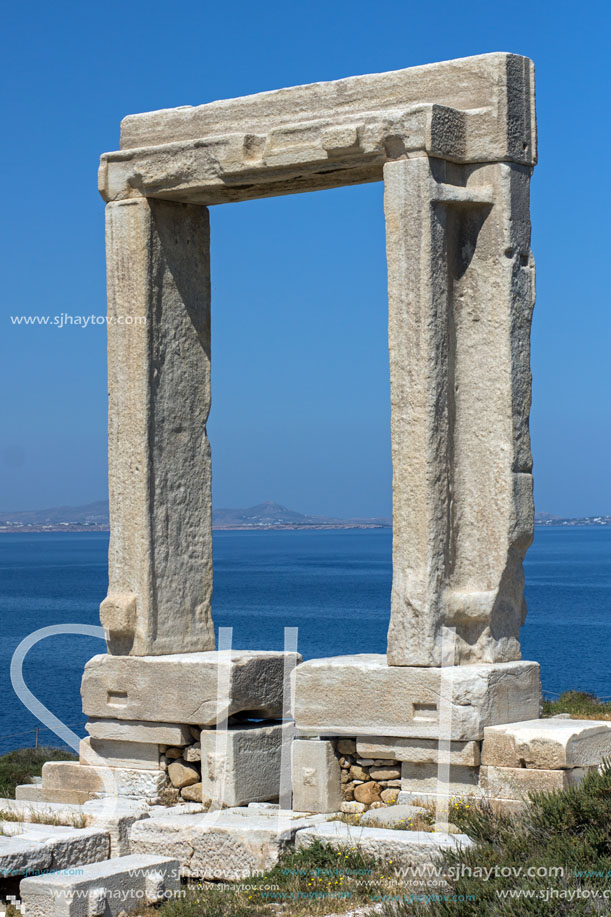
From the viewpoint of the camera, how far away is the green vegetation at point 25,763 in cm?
1527

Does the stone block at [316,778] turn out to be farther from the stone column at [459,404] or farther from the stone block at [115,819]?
the stone block at [115,819]

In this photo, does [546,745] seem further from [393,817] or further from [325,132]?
[325,132]

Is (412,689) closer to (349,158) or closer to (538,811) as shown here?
(538,811)

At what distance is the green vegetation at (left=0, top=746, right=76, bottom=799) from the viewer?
15.3m

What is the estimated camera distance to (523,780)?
732cm

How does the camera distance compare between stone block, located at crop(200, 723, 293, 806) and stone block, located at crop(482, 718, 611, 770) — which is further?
stone block, located at crop(200, 723, 293, 806)

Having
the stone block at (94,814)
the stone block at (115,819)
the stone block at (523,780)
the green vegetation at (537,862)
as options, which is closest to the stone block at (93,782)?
the stone block at (94,814)

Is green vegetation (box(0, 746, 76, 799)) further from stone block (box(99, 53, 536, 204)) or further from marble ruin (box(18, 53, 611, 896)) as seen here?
stone block (box(99, 53, 536, 204))

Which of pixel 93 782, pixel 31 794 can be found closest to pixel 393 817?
pixel 93 782

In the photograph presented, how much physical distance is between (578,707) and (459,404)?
11.0 meters

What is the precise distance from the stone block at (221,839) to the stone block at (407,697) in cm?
62

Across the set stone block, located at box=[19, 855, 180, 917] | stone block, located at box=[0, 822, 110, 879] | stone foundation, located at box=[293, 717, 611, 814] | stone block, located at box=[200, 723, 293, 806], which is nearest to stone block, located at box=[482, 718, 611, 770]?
stone foundation, located at box=[293, 717, 611, 814]

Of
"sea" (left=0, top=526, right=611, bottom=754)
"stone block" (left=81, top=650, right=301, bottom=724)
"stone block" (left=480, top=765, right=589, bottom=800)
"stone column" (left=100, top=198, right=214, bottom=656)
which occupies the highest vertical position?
"stone column" (left=100, top=198, right=214, bottom=656)

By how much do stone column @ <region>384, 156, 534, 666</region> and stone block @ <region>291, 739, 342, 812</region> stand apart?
760 mm
